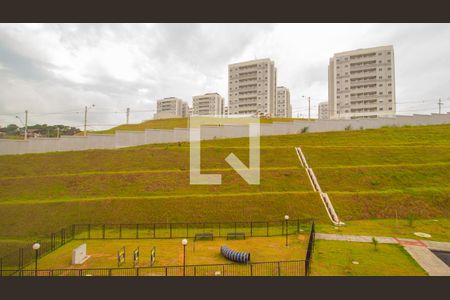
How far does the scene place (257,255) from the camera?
1653cm

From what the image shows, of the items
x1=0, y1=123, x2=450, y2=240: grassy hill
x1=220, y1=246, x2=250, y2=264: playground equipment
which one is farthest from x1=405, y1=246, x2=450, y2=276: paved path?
x1=220, y1=246, x2=250, y2=264: playground equipment

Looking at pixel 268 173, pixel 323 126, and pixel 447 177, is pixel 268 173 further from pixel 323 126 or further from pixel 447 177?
pixel 323 126

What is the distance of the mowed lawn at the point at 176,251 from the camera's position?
52.3 feet

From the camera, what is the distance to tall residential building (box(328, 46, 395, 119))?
87.6 metres

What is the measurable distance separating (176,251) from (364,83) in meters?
94.3

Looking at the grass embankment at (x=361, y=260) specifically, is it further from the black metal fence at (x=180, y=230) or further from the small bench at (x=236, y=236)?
the small bench at (x=236, y=236)

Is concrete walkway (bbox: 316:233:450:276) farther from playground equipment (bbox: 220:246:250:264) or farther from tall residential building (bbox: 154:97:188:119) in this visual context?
tall residential building (bbox: 154:97:188:119)

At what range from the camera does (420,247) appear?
17.0 meters

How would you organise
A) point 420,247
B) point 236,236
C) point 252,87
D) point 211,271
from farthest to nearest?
point 252,87 → point 236,236 → point 420,247 → point 211,271

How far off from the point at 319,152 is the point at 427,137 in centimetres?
2213

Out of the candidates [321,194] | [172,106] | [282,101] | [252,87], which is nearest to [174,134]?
[321,194]

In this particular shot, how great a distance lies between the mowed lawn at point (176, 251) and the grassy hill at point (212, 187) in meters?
4.37
